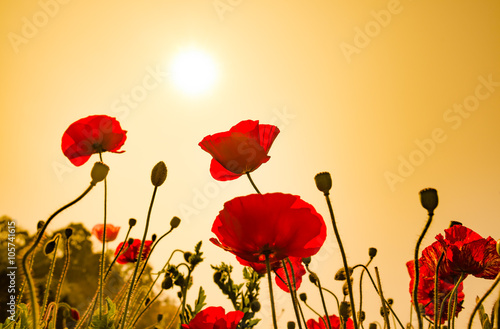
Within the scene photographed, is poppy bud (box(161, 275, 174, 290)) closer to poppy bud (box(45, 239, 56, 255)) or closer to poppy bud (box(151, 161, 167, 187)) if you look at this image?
poppy bud (box(45, 239, 56, 255))

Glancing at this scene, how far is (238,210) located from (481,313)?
3.19ft

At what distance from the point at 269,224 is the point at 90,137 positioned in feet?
3.79

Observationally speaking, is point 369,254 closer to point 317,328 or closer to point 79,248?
point 317,328

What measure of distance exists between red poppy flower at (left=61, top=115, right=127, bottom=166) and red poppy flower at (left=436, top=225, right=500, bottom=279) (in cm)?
148

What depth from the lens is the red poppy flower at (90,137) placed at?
5.69 ft

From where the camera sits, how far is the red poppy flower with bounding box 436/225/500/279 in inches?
43.6

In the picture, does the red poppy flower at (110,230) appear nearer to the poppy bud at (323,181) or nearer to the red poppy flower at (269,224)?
the red poppy flower at (269,224)

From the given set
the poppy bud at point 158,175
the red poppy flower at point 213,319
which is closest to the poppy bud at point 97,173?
the poppy bud at point 158,175

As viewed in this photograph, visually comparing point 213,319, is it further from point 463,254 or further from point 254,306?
point 463,254

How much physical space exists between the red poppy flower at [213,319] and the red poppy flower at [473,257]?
733 millimetres

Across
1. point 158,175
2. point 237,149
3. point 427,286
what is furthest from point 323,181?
point 427,286

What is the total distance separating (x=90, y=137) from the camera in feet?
5.77

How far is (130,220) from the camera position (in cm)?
186

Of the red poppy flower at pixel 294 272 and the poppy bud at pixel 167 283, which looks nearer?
the red poppy flower at pixel 294 272
